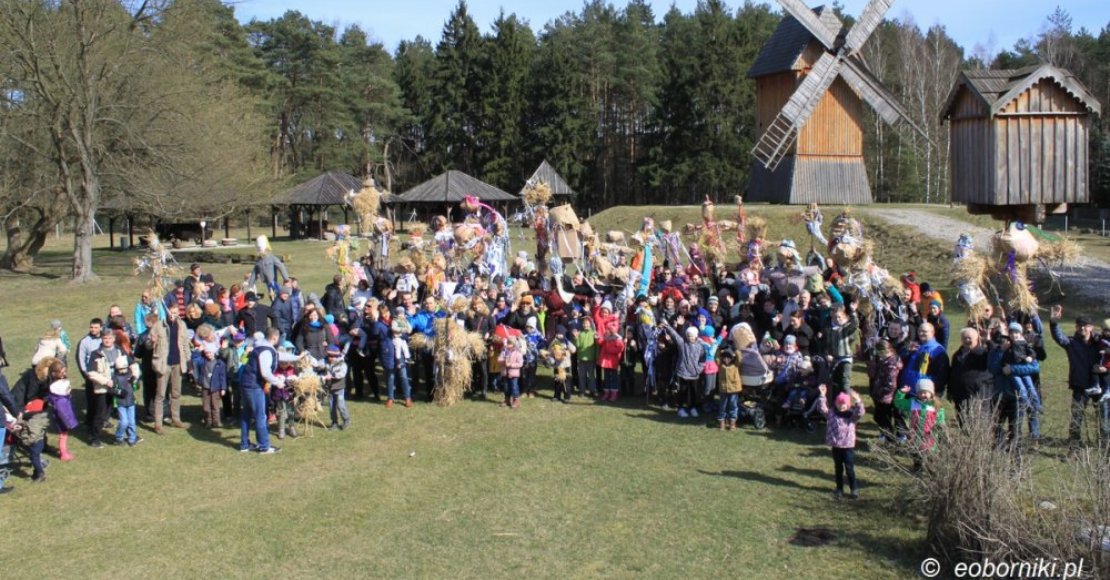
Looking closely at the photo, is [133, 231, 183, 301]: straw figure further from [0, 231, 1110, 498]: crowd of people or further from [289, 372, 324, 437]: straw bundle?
[289, 372, 324, 437]: straw bundle

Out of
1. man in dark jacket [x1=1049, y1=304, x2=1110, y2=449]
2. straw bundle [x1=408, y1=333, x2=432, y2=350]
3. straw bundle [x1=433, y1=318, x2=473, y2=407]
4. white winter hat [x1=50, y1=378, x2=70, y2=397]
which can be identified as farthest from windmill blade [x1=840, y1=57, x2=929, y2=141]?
white winter hat [x1=50, y1=378, x2=70, y2=397]

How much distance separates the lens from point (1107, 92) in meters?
49.2

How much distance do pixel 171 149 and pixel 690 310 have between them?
2323cm

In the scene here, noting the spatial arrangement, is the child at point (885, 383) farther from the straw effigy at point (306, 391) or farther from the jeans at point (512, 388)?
the straw effigy at point (306, 391)

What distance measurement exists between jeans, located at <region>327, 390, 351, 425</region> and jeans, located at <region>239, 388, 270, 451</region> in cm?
102

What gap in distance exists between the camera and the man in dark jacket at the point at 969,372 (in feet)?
30.0

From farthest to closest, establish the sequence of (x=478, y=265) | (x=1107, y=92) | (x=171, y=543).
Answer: (x=1107, y=92) → (x=478, y=265) → (x=171, y=543)

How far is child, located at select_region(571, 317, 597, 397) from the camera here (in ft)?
41.8

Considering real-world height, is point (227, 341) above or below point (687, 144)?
below

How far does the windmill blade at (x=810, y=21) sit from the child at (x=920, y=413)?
2588 cm

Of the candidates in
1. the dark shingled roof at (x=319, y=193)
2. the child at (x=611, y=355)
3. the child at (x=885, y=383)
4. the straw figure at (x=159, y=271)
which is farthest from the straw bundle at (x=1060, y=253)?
the dark shingled roof at (x=319, y=193)

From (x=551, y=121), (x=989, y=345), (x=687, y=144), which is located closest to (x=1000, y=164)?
(x=989, y=345)

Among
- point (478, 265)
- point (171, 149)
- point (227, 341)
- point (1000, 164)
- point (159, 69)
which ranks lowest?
point (227, 341)

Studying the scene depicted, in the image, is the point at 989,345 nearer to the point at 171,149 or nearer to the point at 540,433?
the point at 540,433
